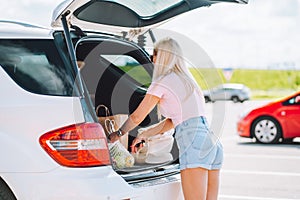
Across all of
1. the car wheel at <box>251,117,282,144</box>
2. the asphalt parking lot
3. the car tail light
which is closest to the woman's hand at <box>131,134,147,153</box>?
the asphalt parking lot

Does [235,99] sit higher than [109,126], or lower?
lower

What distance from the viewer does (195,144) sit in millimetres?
4812

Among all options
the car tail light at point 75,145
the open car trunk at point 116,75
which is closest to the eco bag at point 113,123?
the open car trunk at point 116,75

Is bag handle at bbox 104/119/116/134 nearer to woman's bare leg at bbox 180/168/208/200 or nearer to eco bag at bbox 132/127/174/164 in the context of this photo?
eco bag at bbox 132/127/174/164

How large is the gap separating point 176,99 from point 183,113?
12 cm

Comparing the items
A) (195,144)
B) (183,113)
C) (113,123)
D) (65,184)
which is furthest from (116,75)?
(65,184)

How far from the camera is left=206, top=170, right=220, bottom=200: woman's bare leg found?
16.6 ft

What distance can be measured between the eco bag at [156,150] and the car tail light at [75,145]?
98cm

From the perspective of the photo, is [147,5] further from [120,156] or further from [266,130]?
[266,130]

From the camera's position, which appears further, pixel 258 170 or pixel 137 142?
pixel 258 170

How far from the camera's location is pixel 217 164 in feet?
16.4

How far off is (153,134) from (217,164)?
22.2 inches

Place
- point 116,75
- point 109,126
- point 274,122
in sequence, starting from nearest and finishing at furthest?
point 109,126 → point 116,75 → point 274,122

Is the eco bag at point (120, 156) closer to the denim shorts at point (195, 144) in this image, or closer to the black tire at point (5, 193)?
the denim shorts at point (195, 144)
